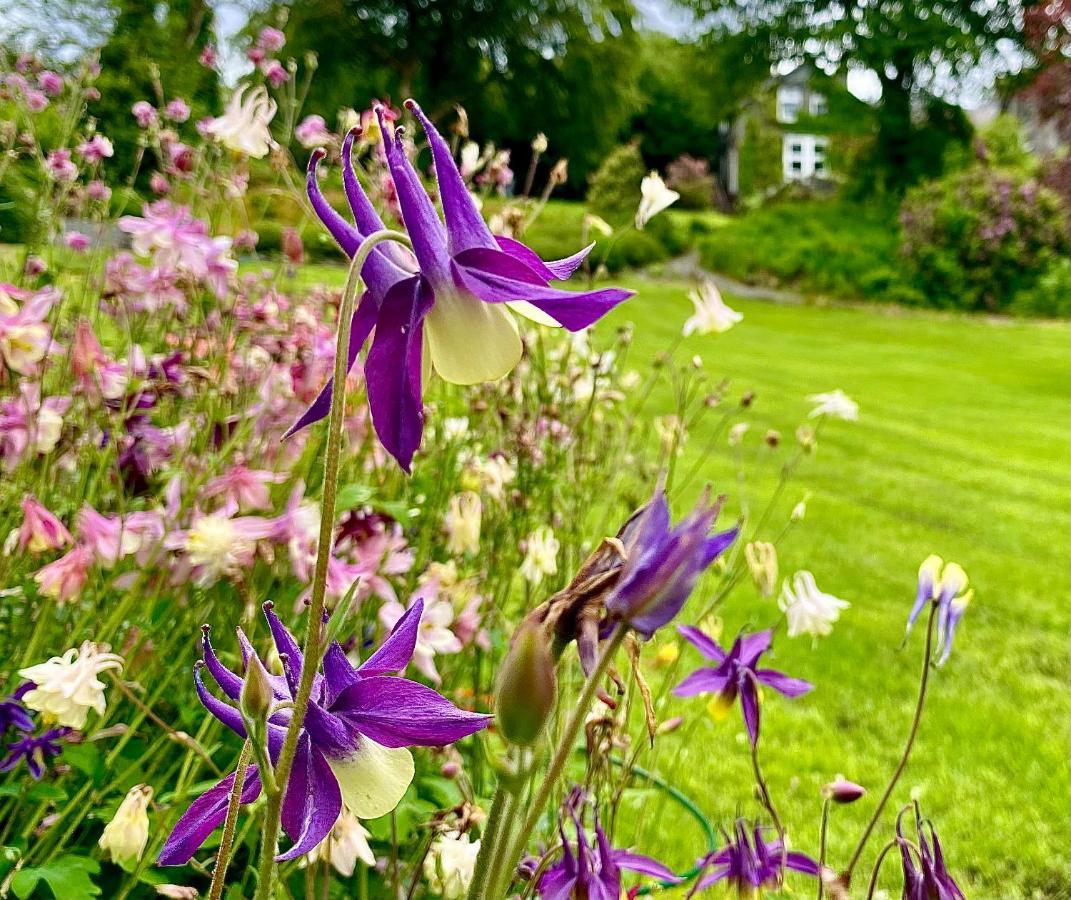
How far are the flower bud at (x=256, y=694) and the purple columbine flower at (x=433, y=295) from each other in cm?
13

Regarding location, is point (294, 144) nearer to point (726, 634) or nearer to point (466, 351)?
point (726, 634)

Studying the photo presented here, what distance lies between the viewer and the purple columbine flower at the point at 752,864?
2.39 ft

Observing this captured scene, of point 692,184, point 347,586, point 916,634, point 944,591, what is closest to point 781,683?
point 944,591

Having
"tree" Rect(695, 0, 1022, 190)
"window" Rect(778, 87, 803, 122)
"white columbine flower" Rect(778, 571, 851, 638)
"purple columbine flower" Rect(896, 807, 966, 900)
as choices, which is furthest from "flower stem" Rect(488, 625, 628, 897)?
"window" Rect(778, 87, 803, 122)

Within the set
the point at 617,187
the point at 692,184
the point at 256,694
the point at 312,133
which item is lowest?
the point at 256,694

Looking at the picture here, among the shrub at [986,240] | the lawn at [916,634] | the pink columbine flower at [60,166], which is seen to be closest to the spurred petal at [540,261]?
the lawn at [916,634]

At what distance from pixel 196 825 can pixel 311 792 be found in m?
0.07

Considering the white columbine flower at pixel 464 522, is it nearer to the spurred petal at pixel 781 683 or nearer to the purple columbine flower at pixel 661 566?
the spurred petal at pixel 781 683

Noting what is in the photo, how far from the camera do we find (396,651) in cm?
46

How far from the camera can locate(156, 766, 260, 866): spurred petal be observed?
457 mm

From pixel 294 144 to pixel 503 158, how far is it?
6.29 meters

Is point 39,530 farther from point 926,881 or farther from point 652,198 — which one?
point 652,198

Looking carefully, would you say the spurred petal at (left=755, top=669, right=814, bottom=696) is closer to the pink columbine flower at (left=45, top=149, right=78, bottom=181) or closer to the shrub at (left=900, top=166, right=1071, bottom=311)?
the pink columbine flower at (left=45, top=149, right=78, bottom=181)

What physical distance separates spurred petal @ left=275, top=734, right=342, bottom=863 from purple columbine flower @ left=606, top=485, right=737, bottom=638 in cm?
16
